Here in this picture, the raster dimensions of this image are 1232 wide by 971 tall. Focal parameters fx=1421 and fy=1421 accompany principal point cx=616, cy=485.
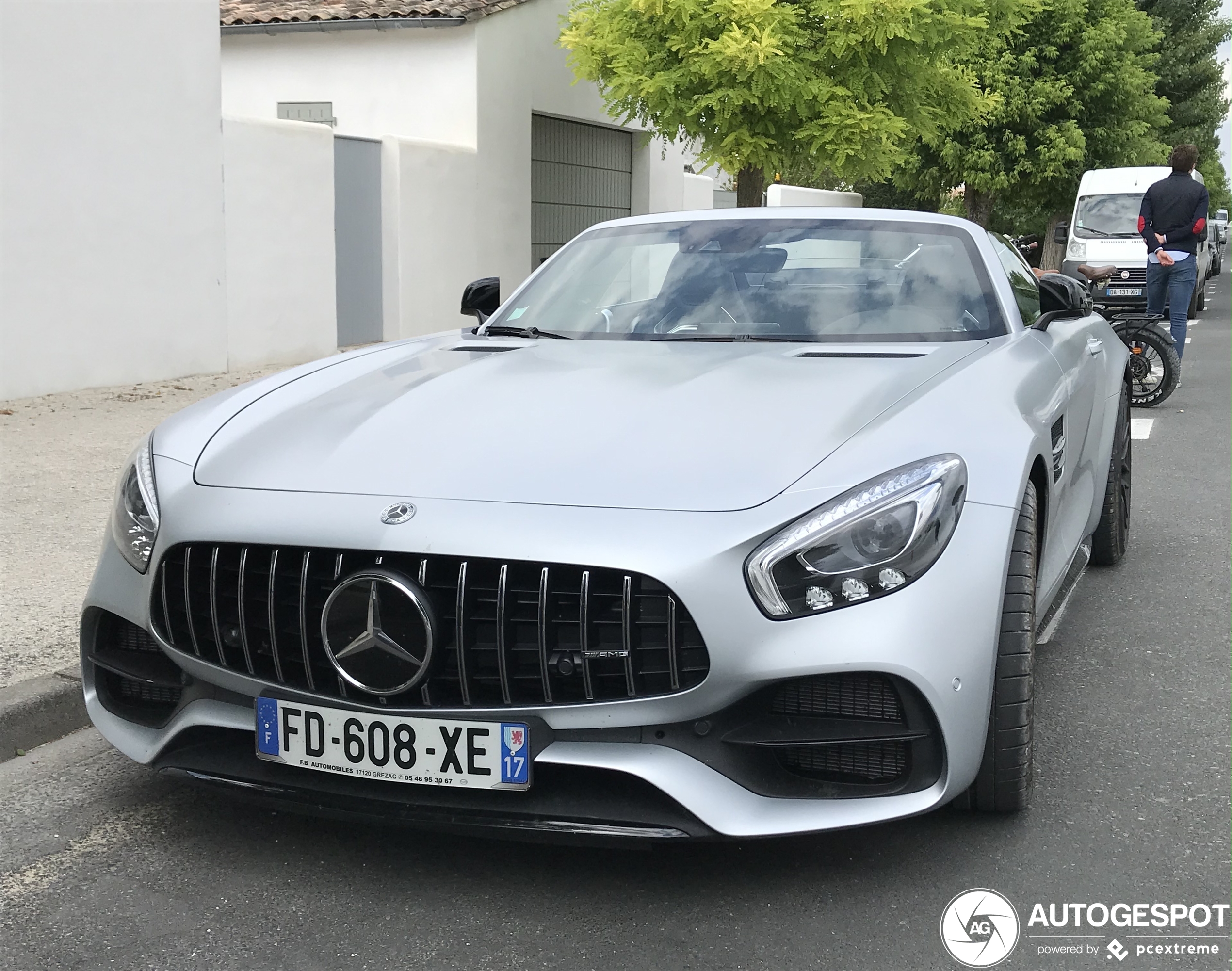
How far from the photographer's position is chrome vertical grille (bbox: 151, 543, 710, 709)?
2.65 m

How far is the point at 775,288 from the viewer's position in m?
4.38

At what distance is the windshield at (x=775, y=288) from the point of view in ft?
13.7

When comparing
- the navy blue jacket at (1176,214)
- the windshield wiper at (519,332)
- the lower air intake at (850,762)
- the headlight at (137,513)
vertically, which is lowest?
the lower air intake at (850,762)

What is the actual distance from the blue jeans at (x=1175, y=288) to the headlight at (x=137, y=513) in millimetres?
10223

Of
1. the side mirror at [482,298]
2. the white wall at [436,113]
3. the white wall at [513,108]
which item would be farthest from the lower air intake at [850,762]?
the white wall at [513,108]

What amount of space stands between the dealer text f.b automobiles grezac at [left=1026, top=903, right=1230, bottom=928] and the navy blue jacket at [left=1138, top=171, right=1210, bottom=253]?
33.6 feet

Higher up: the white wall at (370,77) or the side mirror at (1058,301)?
the white wall at (370,77)

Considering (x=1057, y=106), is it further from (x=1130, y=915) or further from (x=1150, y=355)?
(x=1130, y=915)

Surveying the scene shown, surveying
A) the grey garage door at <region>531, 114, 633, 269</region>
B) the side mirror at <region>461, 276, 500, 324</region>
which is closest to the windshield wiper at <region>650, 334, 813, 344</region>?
the side mirror at <region>461, 276, 500, 324</region>

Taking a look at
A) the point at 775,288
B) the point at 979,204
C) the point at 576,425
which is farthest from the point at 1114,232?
the point at 576,425

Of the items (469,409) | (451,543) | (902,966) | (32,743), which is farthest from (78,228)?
(902,966)

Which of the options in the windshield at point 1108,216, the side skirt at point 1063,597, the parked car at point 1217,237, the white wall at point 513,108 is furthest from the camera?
the parked car at point 1217,237

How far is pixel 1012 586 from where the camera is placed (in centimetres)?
296

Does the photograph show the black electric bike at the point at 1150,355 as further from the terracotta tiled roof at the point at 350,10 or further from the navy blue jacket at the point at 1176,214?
the terracotta tiled roof at the point at 350,10
